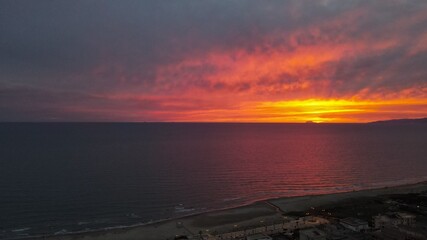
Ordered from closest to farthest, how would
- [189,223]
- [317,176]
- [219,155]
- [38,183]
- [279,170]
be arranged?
[189,223] → [38,183] → [317,176] → [279,170] → [219,155]

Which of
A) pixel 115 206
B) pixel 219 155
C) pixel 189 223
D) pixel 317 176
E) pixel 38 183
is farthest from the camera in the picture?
pixel 219 155

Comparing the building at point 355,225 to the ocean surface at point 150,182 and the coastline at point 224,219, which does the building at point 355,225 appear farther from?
the ocean surface at point 150,182

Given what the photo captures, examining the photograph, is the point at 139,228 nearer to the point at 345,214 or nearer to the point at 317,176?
the point at 345,214

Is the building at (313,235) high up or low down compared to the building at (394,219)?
up

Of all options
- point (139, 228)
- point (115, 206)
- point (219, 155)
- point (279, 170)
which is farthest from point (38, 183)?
point (219, 155)

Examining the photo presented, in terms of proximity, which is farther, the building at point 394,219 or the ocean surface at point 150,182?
the ocean surface at point 150,182

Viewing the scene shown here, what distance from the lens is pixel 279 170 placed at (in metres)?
99.1

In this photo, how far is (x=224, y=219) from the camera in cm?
5322

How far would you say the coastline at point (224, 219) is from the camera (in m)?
46.2

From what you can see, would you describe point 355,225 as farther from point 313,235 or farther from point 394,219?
point 313,235

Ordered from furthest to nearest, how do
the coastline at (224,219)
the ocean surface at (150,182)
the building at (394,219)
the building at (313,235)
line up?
the ocean surface at (150,182), the coastline at (224,219), the building at (394,219), the building at (313,235)

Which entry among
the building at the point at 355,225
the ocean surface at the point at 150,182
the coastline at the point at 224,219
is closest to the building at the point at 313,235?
the building at the point at 355,225

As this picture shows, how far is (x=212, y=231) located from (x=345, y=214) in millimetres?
19038

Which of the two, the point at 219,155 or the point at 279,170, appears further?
the point at 219,155
